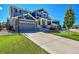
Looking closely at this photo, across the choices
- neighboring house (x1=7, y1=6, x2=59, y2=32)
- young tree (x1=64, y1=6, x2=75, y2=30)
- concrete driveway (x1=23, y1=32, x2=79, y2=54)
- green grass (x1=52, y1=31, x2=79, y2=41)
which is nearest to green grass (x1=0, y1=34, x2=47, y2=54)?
concrete driveway (x1=23, y1=32, x2=79, y2=54)

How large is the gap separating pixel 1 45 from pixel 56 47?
48.3 inches

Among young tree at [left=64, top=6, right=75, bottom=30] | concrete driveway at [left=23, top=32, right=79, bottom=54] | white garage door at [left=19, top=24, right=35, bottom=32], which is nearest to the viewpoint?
concrete driveway at [left=23, top=32, right=79, bottom=54]

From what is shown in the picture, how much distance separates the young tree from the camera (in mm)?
4391

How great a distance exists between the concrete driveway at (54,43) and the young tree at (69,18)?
340 mm

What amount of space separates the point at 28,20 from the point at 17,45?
641 mm

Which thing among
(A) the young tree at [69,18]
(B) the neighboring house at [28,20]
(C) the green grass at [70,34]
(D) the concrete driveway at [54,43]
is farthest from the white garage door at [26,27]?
(A) the young tree at [69,18]

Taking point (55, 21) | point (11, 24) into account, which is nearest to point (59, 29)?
point (55, 21)

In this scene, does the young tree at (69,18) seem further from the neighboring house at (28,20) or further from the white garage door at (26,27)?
the white garage door at (26,27)

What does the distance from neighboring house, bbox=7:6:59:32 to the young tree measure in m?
0.22

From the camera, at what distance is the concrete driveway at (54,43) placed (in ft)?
13.8

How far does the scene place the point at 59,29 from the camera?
14.9 feet

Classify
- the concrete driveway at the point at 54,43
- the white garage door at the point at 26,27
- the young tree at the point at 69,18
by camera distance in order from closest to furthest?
the concrete driveway at the point at 54,43 < the young tree at the point at 69,18 < the white garage door at the point at 26,27

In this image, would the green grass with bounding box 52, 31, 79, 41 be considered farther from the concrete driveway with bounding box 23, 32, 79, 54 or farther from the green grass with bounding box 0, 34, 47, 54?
the green grass with bounding box 0, 34, 47, 54
